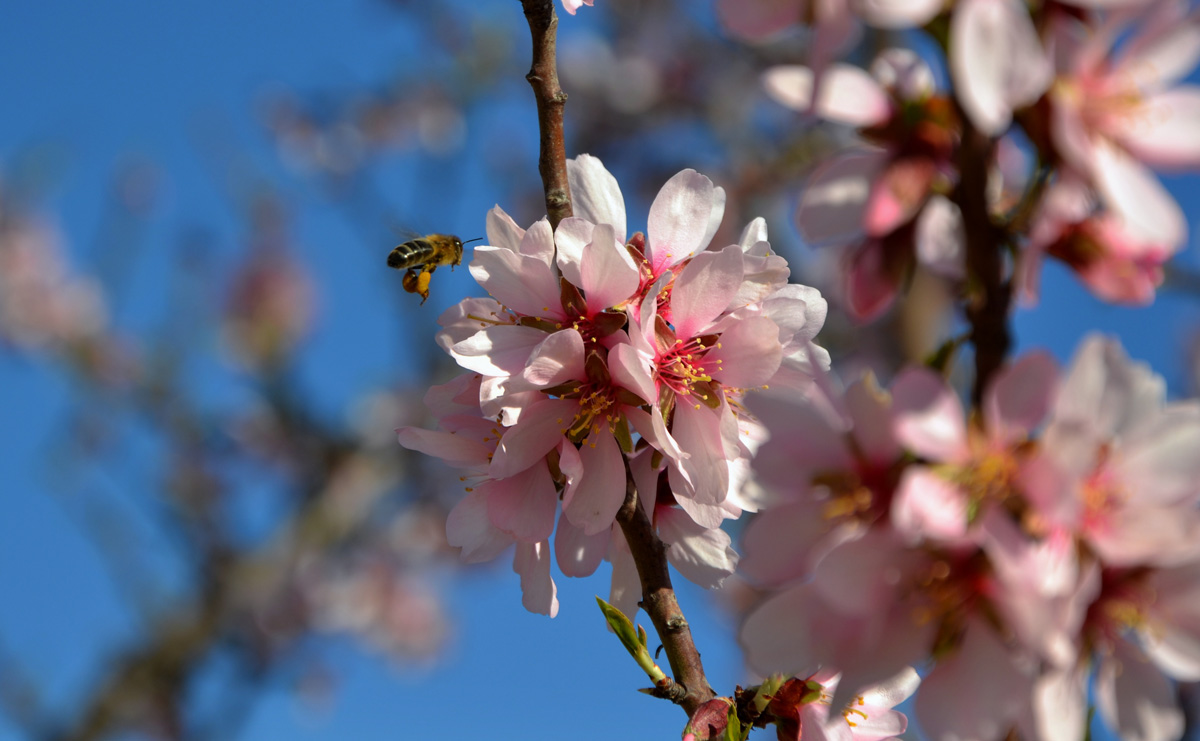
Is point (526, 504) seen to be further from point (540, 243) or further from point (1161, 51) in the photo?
point (1161, 51)

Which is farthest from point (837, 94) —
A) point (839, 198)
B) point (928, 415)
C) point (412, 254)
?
point (412, 254)

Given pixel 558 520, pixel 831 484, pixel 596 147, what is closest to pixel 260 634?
pixel 596 147

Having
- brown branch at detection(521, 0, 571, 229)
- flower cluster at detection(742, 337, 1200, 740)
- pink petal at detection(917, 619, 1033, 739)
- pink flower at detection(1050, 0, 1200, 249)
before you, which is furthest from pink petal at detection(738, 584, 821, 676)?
brown branch at detection(521, 0, 571, 229)

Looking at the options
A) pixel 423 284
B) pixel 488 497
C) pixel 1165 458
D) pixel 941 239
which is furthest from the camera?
pixel 423 284

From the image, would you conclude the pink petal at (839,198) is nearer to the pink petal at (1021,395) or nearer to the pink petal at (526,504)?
the pink petal at (1021,395)

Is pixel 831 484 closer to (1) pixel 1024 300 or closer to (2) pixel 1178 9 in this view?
(1) pixel 1024 300

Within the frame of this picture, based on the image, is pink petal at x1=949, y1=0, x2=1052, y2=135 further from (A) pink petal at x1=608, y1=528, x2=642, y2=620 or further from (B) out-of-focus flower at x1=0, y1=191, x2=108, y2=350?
(B) out-of-focus flower at x1=0, y1=191, x2=108, y2=350

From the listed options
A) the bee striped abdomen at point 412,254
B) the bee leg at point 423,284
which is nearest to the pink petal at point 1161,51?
the bee leg at point 423,284
